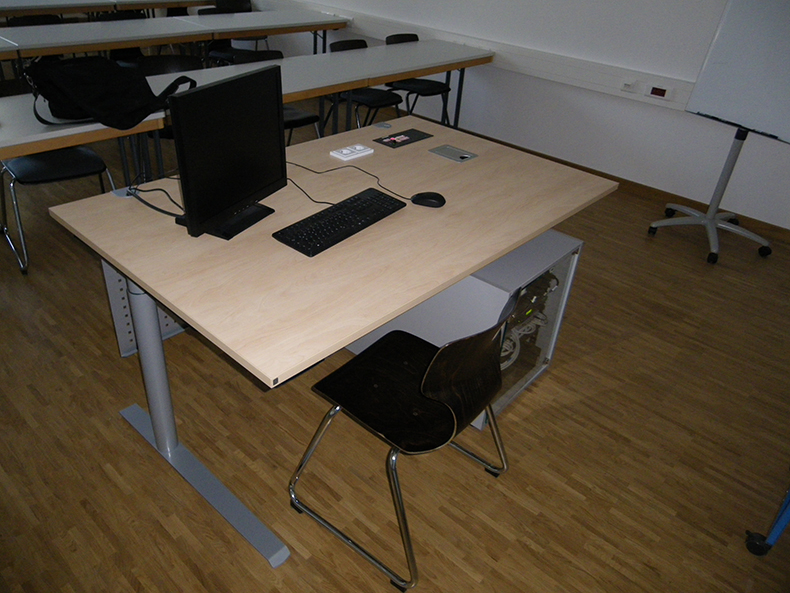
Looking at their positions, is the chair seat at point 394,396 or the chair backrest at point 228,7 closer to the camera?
the chair seat at point 394,396

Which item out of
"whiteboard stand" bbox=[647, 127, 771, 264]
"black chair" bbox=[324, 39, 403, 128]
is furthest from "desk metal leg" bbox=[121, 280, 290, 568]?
"whiteboard stand" bbox=[647, 127, 771, 264]

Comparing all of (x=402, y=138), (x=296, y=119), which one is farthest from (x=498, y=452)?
(x=296, y=119)

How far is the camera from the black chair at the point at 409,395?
1.51m

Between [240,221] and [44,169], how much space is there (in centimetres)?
153

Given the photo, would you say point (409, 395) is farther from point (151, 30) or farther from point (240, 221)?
point (151, 30)

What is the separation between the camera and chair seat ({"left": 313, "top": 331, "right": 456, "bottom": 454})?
1.62 metres

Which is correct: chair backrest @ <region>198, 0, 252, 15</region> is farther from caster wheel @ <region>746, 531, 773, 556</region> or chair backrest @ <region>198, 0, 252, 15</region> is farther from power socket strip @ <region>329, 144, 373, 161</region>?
caster wheel @ <region>746, 531, 773, 556</region>

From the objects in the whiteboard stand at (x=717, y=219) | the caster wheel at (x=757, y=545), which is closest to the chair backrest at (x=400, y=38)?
the whiteboard stand at (x=717, y=219)

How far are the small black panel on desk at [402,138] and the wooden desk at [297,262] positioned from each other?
18 cm

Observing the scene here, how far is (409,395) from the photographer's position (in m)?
1.77

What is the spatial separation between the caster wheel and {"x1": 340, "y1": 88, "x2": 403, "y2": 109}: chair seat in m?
3.42

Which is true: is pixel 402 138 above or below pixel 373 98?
above

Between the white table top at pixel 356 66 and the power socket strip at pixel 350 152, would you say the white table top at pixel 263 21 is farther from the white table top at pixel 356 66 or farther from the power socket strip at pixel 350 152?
the power socket strip at pixel 350 152

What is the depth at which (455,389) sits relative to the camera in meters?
1.58
